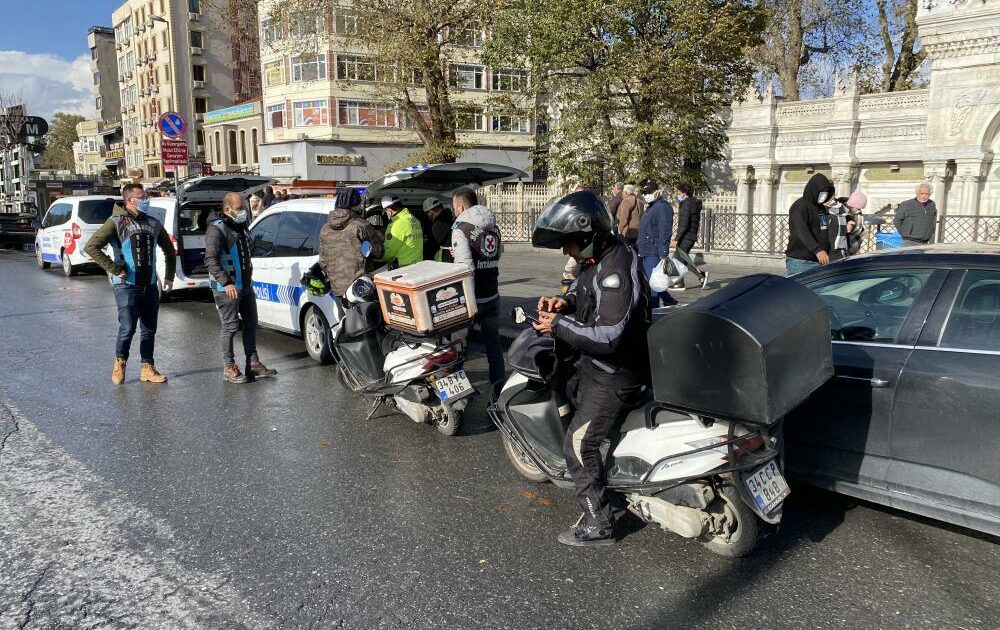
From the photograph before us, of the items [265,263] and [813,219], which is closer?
[813,219]

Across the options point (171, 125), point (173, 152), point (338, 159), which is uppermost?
point (338, 159)

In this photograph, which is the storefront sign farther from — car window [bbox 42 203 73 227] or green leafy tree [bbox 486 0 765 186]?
car window [bbox 42 203 73 227]

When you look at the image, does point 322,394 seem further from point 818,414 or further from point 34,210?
point 34,210

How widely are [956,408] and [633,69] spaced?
1523 centimetres

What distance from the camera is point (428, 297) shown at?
5496 mm

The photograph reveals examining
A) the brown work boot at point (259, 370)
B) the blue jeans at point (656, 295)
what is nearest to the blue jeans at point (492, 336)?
the brown work boot at point (259, 370)

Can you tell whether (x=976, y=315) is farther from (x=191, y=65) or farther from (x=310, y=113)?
(x=191, y=65)

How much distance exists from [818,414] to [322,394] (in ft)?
14.6

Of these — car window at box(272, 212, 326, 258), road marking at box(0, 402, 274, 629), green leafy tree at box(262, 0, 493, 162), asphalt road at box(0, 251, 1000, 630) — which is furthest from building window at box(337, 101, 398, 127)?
road marking at box(0, 402, 274, 629)

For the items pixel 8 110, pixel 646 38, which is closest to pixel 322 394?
pixel 646 38

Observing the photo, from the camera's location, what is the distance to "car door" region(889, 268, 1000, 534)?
3482 millimetres

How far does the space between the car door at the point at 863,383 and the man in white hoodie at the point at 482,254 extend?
8.57 feet

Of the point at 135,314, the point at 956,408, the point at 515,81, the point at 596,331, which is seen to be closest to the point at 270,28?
the point at 515,81

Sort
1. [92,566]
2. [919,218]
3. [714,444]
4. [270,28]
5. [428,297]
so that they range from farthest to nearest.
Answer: [270,28] < [919,218] < [428,297] < [92,566] < [714,444]
